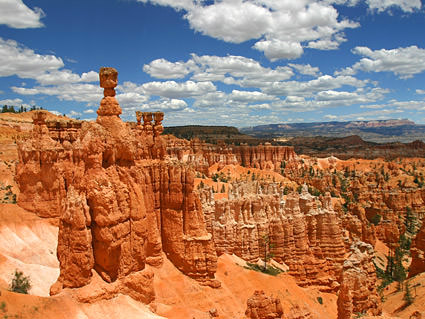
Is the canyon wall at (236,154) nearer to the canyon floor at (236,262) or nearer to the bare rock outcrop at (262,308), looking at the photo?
the canyon floor at (236,262)

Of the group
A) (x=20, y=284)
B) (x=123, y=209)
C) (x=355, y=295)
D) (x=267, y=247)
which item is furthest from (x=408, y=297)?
(x=20, y=284)

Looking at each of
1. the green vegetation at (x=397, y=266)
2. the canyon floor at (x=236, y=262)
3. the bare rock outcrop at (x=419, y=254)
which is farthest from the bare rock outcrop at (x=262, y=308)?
the bare rock outcrop at (x=419, y=254)

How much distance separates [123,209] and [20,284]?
27.7 ft

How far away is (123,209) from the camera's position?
15.1 m

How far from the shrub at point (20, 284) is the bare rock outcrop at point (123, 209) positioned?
18.0 feet

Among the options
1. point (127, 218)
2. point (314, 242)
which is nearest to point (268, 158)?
point (314, 242)

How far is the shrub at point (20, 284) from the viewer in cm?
1850

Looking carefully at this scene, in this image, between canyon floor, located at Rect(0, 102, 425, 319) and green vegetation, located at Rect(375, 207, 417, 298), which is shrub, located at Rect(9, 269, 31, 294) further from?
green vegetation, located at Rect(375, 207, 417, 298)

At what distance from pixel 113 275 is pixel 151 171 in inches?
333

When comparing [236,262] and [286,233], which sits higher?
[286,233]

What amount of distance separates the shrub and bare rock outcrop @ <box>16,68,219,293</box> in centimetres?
549

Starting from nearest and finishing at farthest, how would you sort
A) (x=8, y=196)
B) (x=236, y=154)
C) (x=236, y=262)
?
(x=236, y=262) → (x=8, y=196) → (x=236, y=154)

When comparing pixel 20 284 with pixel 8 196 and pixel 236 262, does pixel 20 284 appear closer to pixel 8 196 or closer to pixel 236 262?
pixel 236 262

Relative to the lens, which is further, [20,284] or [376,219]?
[376,219]
